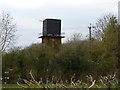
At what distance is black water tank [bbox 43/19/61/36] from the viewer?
19.1 meters

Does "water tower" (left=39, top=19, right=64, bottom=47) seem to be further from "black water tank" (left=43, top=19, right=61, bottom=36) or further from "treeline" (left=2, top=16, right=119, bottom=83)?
"treeline" (left=2, top=16, right=119, bottom=83)

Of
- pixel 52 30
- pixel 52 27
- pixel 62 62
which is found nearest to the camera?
pixel 62 62

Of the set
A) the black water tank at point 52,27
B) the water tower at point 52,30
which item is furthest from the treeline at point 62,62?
the black water tank at point 52,27

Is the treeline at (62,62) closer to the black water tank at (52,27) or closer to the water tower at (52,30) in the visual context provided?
the water tower at (52,30)

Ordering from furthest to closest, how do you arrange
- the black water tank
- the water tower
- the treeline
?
the black water tank → the water tower → the treeline

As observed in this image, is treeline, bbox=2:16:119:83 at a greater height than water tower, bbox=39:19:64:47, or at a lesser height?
lesser

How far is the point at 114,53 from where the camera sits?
1201 centimetres

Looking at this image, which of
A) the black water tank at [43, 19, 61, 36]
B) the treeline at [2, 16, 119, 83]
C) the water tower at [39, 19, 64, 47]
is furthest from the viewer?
the black water tank at [43, 19, 61, 36]

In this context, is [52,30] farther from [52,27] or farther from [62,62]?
[62,62]

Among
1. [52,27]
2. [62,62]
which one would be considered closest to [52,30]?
[52,27]

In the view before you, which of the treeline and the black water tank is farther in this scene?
the black water tank

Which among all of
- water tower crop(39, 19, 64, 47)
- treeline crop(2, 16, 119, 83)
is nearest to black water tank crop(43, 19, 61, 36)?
water tower crop(39, 19, 64, 47)

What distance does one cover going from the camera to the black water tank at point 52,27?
62.8ft

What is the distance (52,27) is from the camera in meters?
19.8
